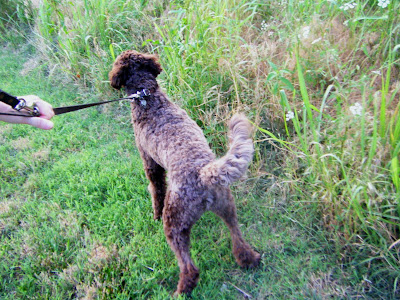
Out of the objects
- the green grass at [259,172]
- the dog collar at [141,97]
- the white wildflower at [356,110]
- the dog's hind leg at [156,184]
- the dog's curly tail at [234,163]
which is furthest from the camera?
the dog's hind leg at [156,184]

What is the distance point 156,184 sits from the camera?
9.04 feet

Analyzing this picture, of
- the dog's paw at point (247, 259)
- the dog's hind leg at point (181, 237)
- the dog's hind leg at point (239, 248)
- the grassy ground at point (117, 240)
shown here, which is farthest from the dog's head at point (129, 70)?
the dog's paw at point (247, 259)

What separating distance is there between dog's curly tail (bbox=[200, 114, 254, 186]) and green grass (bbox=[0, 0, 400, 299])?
0.51 m

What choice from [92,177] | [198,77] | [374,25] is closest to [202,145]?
[198,77]

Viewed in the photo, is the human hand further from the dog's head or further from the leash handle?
the dog's head

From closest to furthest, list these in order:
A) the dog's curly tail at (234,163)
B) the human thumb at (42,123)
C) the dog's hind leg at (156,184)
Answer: the dog's curly tail at (234,163) → the human thumb at (42,123) → the dog's hind leg at (156,184)

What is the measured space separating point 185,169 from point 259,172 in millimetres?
1056

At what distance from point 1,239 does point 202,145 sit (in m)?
2.18

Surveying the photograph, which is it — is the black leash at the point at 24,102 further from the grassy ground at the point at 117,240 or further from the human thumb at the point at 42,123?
the grassy ground at the point at 117,240

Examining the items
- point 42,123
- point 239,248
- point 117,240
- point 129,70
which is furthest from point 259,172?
point 42,123

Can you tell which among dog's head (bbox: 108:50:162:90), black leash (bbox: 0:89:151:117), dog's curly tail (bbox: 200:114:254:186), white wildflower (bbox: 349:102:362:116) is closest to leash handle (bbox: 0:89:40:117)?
black leash (bbox: 0:89:151:117)

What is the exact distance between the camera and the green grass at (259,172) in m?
2.07

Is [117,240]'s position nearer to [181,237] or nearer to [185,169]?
[181,237]

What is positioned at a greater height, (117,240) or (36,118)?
Result: (36,118)
